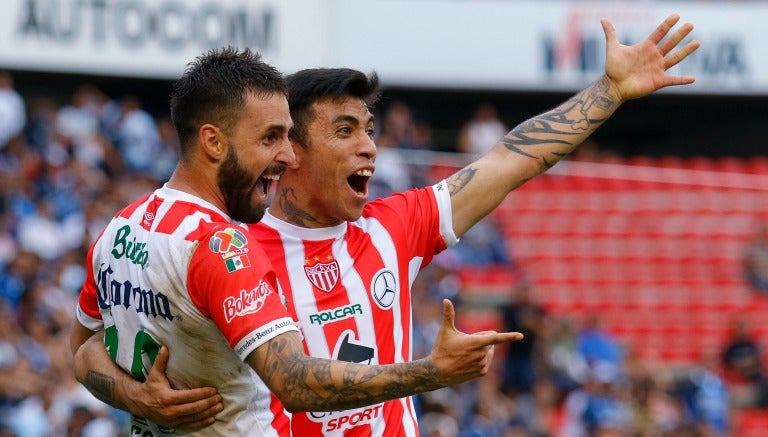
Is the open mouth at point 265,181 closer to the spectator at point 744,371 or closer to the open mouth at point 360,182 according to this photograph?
the open mouth at point 360,182

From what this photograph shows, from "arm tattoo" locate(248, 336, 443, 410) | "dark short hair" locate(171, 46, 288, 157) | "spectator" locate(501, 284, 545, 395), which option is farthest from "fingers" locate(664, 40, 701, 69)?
"spectator" locate(501, 284, 545, 395)

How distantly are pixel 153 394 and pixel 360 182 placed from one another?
1236 millimetres

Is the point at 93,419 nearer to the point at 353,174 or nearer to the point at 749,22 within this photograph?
the point at 353,174

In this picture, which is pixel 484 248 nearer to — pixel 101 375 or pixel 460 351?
pixel 101 375

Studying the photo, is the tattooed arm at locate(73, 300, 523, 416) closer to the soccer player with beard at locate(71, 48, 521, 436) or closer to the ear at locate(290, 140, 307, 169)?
the soccer player with beard at locate(71, 48, 521, 436)

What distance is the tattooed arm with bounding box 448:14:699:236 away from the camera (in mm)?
4668

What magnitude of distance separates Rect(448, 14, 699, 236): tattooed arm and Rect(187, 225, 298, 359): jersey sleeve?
1232mm

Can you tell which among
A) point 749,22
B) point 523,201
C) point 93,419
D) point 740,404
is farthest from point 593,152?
point 93,419

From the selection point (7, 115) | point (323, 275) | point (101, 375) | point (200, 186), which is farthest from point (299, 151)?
point (7, 115)

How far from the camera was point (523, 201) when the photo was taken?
17.9 meters

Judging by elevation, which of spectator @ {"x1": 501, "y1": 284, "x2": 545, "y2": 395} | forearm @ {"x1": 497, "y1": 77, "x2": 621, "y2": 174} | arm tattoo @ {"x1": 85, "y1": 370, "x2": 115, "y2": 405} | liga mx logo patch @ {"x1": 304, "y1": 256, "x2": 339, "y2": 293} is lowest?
spectator @ {"x1": 501, "y1": 284, "x2": 545, "y2": 395}

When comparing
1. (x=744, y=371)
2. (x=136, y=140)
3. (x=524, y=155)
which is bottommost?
Result: (x=744, y=371)

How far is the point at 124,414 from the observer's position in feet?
33.1

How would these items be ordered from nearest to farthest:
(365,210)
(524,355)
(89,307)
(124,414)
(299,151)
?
1. (89,307)
2. (299,151)
3. (365,210)
4. (124,414)
5. (524,355)
